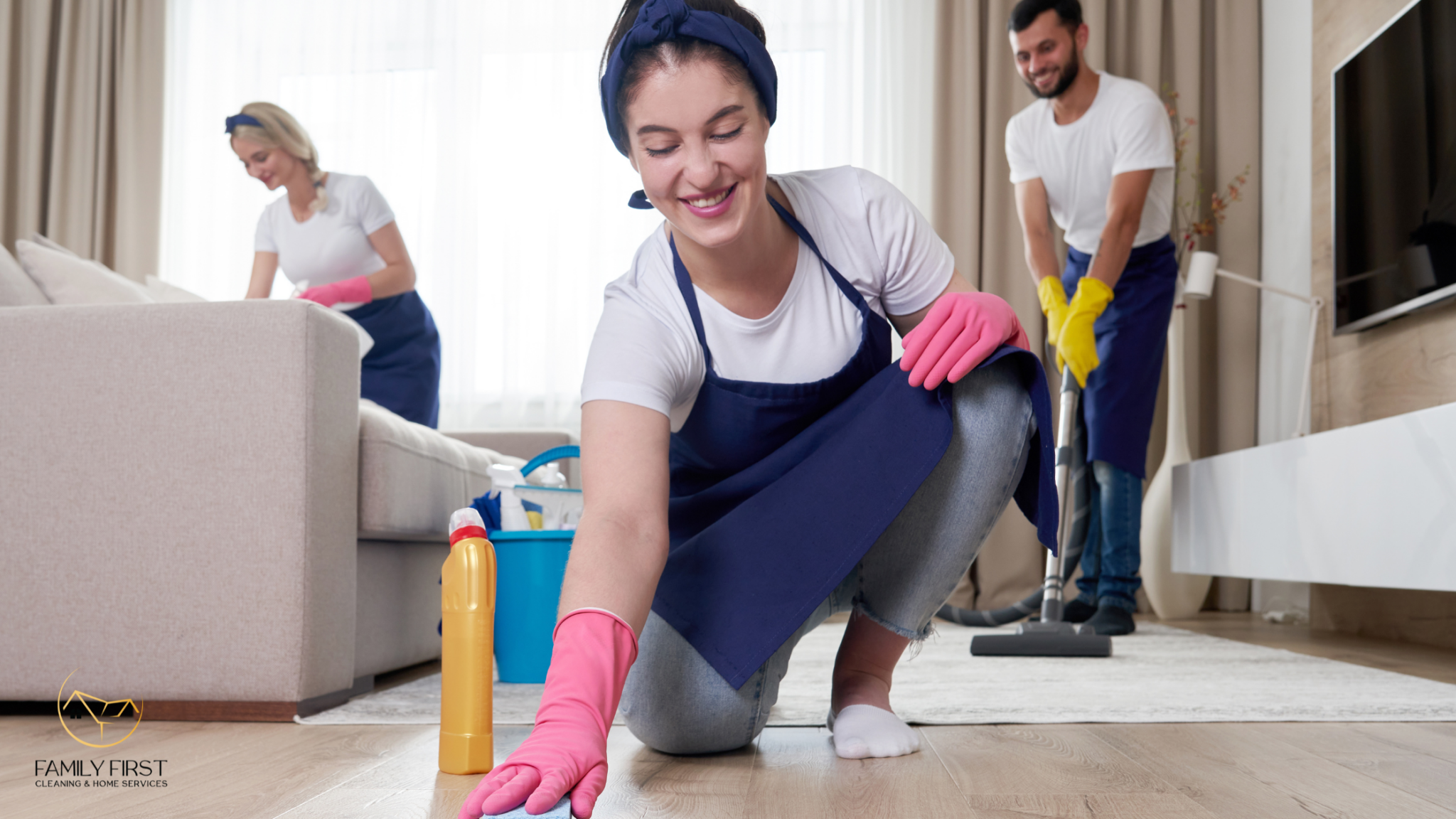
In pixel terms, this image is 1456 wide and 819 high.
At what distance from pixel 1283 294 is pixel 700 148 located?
255cm

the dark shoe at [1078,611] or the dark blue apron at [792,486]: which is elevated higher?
the dark blue apron at [792,486]

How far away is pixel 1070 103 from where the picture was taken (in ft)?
8.62

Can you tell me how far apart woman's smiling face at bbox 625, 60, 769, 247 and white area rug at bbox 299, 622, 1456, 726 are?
2.16 feet

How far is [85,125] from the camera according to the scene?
13.2 ft

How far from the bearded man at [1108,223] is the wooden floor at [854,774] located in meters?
1.36

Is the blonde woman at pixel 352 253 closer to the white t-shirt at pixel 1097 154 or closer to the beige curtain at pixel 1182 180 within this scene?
the white t-shirt at pixel 1097 154

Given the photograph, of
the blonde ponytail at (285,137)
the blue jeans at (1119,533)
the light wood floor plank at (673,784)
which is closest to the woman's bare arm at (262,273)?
the blonde ponytail at (285,137)

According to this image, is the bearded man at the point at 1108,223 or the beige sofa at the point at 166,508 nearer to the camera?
the beige sofa at the point at 166,508

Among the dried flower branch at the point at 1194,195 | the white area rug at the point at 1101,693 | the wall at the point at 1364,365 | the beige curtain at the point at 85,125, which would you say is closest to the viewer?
the white area rug at the point at 1101,693

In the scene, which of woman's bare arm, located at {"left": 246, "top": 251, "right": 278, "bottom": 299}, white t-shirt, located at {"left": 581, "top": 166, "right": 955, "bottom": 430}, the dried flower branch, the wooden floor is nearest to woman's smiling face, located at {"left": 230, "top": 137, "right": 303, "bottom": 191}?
woman's bare arm, located at {"left": 246, "top": 251, "right": 278, "bottom": 299}

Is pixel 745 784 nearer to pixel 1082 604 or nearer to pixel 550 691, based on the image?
pixel 550 691

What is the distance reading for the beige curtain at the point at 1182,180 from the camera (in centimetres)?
350

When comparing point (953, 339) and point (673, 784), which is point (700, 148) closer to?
point (953, 339)

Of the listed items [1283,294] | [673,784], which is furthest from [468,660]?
[1283,294]
